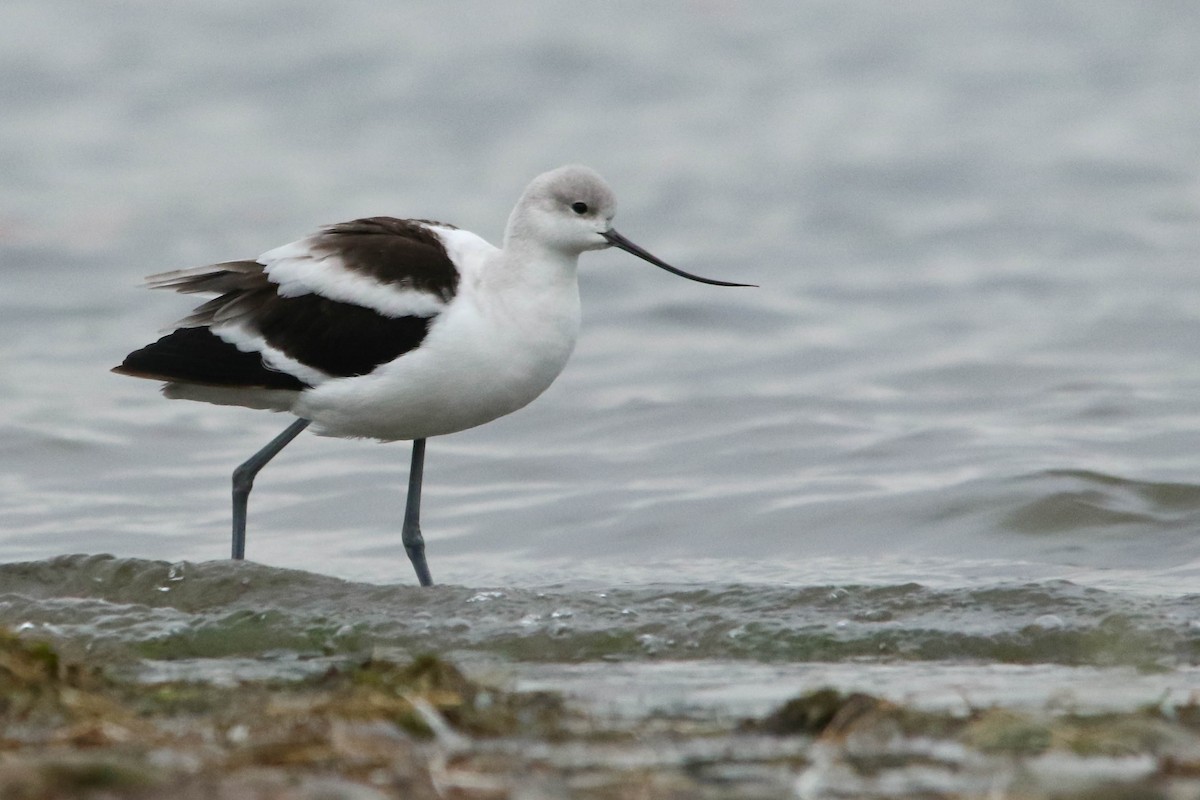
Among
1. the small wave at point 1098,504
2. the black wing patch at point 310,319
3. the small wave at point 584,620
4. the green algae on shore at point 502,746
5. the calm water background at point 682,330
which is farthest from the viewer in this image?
the small wave at point 1098,504

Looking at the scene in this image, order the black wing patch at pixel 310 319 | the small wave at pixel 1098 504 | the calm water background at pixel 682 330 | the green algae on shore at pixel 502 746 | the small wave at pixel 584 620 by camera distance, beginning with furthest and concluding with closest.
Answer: the small wave at pixel 1098 504 < the calm water background at pixel 682 330 < the black wing patch at pixel 310 319 < the small wave at pixel 584 620 < the green algae on shore at pixel 502 746

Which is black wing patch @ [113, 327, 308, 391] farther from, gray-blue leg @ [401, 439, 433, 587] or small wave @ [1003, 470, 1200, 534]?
small wave @ [1003, 470, 1200, 534]

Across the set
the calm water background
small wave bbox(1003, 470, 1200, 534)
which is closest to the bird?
the calm water background

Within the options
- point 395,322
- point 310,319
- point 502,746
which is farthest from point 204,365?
point 502,746

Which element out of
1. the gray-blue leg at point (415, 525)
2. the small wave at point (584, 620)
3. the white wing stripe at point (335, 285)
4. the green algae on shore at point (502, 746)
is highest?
the white wing stripe at point (335, 285)

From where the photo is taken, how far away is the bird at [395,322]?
6934mm

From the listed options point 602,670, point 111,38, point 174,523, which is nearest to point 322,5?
point 111,38

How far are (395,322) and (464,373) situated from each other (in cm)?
34

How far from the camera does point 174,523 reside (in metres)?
9.79

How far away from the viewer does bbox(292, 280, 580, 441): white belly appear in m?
6.88

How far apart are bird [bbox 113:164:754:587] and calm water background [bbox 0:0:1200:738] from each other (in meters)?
0.85

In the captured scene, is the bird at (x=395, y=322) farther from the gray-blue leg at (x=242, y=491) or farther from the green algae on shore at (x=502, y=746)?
the green algae on shore at (x=502, y=746)

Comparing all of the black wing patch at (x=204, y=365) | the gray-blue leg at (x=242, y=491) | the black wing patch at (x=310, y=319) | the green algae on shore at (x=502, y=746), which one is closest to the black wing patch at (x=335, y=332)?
the black wing patch at (x=310, y=319)

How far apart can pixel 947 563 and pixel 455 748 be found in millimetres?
4585
